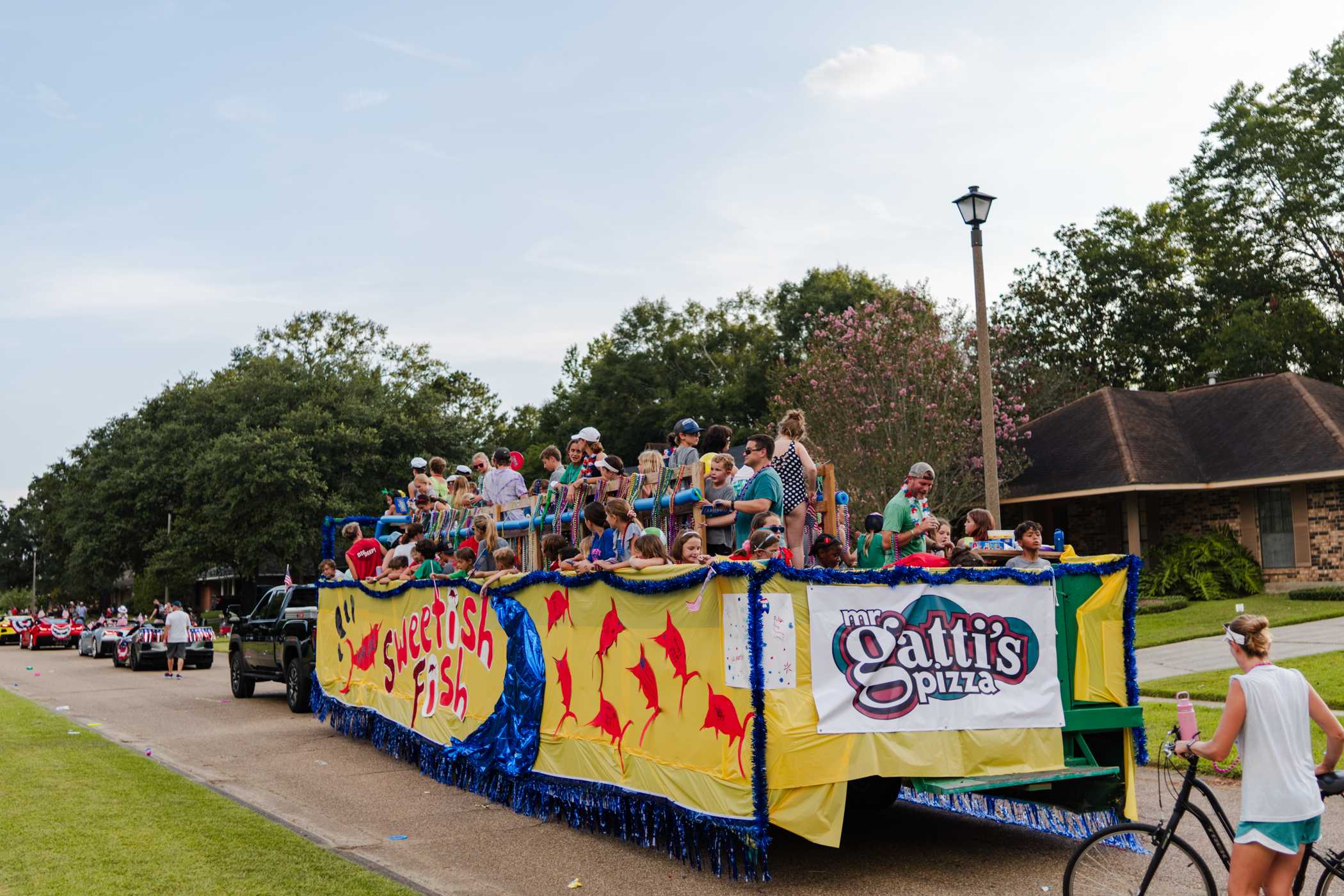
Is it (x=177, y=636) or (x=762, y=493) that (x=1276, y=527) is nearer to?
(x=762, y=493)

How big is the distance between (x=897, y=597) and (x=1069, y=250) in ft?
132

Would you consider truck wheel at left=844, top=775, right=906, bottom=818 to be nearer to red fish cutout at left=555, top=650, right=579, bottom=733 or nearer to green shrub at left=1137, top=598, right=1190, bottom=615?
red fish cutout at left=555, top=650, right=579, bottom=733

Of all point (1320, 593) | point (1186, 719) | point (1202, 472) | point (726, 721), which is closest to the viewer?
point (1186, 719)

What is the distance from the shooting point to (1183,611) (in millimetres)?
24562

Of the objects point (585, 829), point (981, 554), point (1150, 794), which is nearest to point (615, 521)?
point (585, 829)

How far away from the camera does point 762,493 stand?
853cm

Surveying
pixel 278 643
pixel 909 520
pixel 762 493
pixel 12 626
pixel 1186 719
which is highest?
pixel 762 493

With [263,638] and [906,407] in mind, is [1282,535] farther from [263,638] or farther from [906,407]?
[263,638]

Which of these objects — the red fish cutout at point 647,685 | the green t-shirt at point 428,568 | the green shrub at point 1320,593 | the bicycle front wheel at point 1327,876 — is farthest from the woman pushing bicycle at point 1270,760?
the green shrub at point 1320,593

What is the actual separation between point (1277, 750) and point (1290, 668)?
430 inches

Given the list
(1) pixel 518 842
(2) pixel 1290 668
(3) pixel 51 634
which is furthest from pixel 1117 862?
Answer: (3) pixel 51 634

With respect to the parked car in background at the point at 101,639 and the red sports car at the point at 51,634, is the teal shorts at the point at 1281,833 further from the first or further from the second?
the red sports car at the point at 51,634

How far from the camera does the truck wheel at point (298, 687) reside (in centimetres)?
1706

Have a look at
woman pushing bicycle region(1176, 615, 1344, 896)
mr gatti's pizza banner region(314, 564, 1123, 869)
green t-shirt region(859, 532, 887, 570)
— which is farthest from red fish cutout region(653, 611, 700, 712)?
woman pushing bicycle region(1176, 615, 1344, 896)
